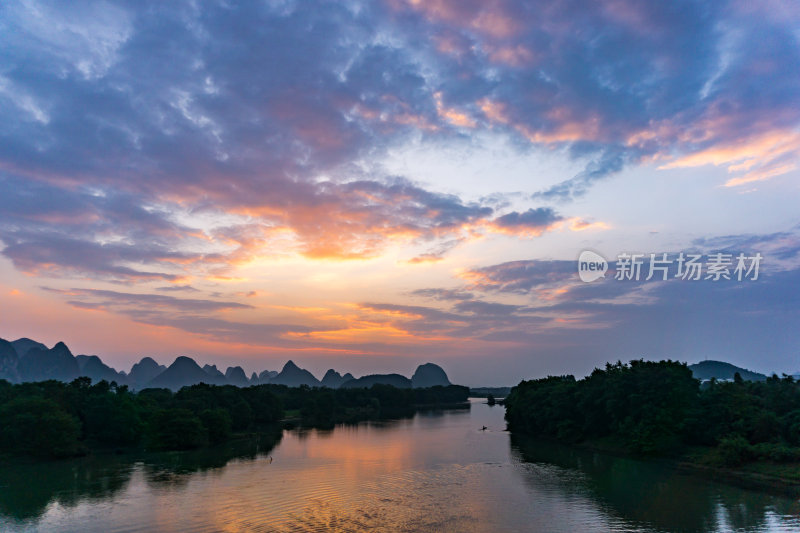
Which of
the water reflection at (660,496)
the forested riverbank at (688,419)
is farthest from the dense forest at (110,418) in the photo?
the forested riverbank at (688,419)

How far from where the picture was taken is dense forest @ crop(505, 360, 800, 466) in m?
39.4

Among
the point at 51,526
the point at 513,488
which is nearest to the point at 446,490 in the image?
the point at 513,488

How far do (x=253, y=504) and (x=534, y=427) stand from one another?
53283mm

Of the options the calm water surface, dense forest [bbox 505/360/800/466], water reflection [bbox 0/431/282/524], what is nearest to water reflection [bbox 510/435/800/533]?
the calm water surface

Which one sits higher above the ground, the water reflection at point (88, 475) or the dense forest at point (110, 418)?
the dense forest at point (110, 418)

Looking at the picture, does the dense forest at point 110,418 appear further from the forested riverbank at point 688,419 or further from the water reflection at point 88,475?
the forested riverbank at point 688,419

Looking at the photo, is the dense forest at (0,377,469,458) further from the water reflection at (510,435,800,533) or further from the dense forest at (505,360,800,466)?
the dense forest at (505,360,800,466)

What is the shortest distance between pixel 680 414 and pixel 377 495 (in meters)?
32.6

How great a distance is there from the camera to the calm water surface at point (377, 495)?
26.6 meters

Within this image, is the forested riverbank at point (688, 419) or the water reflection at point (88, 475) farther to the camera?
the forested riverbank at point (688, 419)

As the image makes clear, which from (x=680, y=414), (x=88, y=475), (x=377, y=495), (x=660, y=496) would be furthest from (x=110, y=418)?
(x=680, y=414)

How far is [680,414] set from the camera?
4738 cm

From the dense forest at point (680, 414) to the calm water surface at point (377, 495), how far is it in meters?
4.28

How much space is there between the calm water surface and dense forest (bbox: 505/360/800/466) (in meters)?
4.28
